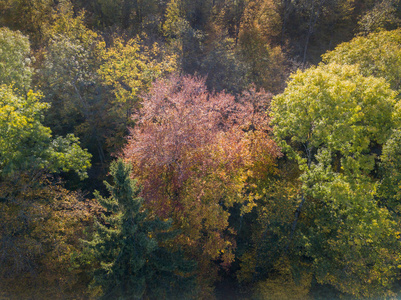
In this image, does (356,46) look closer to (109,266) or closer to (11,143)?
(109,266)

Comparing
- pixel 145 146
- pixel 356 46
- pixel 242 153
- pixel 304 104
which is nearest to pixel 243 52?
pixel 356 46

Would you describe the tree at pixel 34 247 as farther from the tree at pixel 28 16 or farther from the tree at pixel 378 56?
the tree at pixel 378 56

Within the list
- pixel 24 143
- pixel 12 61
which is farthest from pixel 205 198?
pixel 12 61

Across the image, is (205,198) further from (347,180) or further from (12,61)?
(12,61)

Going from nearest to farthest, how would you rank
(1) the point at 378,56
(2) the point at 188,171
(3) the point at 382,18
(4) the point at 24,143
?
1. (2) the point at 188,171
2. (4) the point at 24,143
3. (1) the point at 378,56
4. (3) the point at 382,18

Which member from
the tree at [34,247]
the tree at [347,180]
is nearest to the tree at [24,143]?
the tree at [34,247]

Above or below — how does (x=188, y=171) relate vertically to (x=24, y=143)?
above
